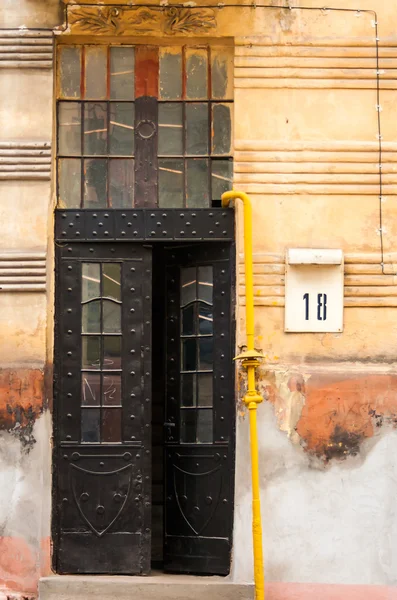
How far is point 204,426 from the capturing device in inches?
390

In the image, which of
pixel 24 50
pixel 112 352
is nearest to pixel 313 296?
pixel 112 352

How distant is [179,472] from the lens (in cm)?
998

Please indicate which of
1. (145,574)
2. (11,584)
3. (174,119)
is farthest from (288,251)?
(11,584)

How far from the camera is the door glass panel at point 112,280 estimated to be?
9.84 m

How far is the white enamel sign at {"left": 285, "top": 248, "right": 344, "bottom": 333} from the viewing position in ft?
31.7

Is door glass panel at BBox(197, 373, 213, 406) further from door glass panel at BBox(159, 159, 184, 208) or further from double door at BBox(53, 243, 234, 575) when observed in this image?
door glass panel at BBox(159, 159, 184, 208)

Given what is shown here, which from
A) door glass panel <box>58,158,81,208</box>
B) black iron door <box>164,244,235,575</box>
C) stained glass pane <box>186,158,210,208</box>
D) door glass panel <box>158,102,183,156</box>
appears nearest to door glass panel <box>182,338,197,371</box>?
black iron door <box>164,244,235,575</box>

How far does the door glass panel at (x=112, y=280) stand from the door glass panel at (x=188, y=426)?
3.88 feet

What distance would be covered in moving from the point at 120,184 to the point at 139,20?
1.44m

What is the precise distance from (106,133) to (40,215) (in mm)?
951

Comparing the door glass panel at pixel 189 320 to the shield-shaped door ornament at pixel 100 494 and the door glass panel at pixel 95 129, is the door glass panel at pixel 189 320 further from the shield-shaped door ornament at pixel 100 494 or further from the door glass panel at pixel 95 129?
the door glass panel at pixel 95 129

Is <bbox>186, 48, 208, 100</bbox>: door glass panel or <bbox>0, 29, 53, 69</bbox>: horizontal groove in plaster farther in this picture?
<bbox>186, 48, 208, 100</bbox>: door glass panel

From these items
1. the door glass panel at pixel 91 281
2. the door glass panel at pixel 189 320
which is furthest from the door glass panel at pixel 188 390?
the door glass panel at pixel 91 281

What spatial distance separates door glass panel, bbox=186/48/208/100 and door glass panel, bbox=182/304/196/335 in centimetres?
187
